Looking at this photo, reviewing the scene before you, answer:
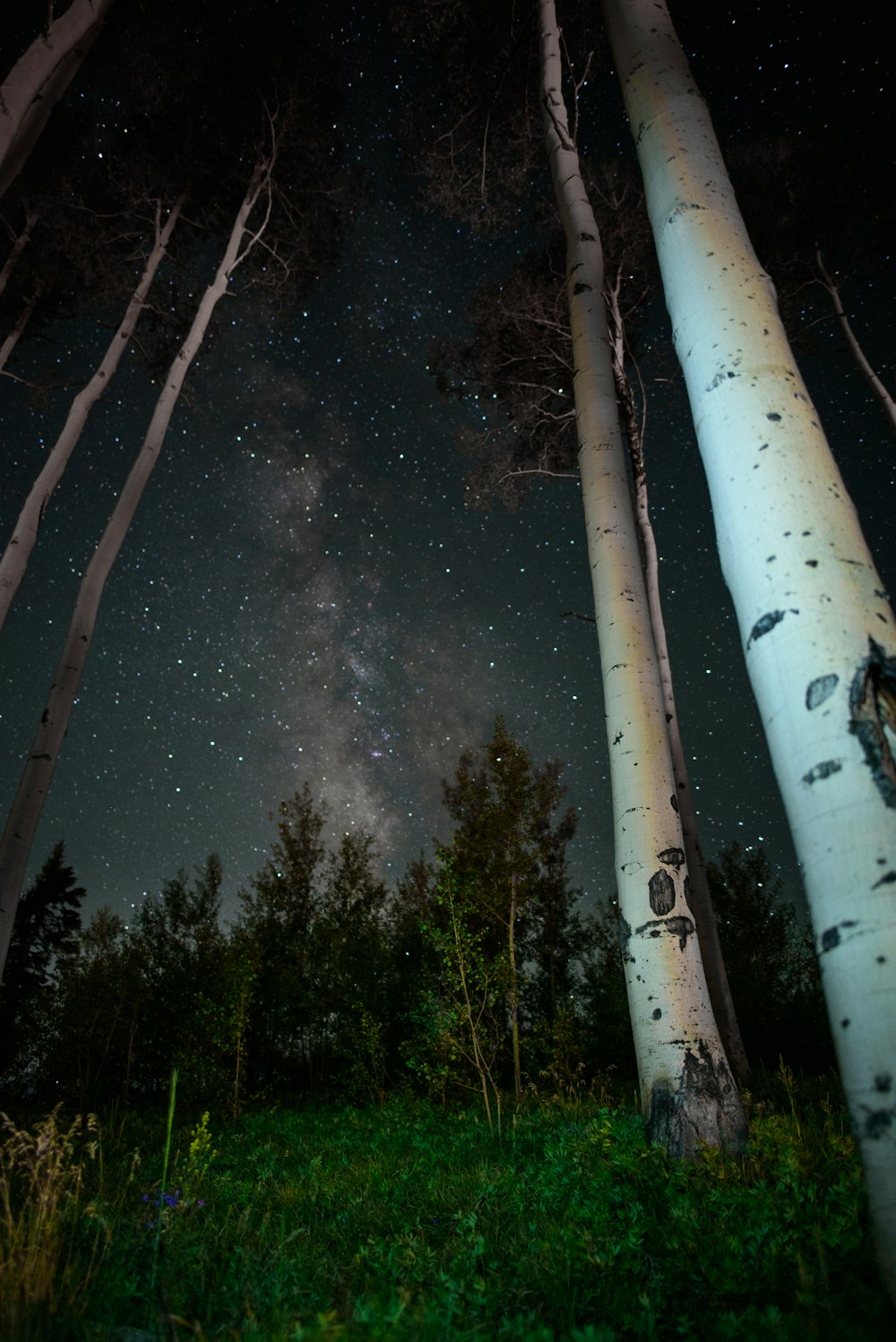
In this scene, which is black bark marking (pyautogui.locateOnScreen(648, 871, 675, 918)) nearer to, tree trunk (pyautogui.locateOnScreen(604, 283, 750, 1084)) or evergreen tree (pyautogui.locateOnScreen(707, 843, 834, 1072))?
tree trunk (pyautogui.locateOnScreen(604, 283, 750, 1084))

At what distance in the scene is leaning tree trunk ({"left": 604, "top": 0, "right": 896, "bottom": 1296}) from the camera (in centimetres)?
131

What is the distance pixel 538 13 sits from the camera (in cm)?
784

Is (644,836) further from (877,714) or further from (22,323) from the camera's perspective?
(22,323)

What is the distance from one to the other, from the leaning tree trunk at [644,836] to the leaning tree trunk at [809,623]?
229cm

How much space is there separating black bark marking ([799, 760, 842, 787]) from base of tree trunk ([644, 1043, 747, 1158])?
2.58m

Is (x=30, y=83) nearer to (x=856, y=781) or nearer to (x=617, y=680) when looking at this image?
(x=617, y=680)

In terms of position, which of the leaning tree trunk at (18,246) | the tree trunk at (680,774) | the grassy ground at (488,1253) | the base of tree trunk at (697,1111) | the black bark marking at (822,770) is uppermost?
the leaning tree trunk at (18,246)

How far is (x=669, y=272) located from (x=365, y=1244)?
425 cm

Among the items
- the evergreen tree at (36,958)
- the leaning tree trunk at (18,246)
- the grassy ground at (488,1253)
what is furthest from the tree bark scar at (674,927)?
the evergreen tree at (36,958)

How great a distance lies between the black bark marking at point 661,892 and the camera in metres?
3.58

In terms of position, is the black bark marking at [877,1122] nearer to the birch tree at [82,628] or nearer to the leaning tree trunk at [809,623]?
the leaning tree trunk at [809,623]

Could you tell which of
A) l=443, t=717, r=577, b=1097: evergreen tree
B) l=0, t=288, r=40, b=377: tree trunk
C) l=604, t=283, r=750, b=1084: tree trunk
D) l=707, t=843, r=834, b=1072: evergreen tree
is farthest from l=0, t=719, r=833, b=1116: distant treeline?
l=0, t=288, r=40, b=377: tree trunk

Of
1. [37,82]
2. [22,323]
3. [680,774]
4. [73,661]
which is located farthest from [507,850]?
[22,323]

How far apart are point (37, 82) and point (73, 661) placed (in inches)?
200
